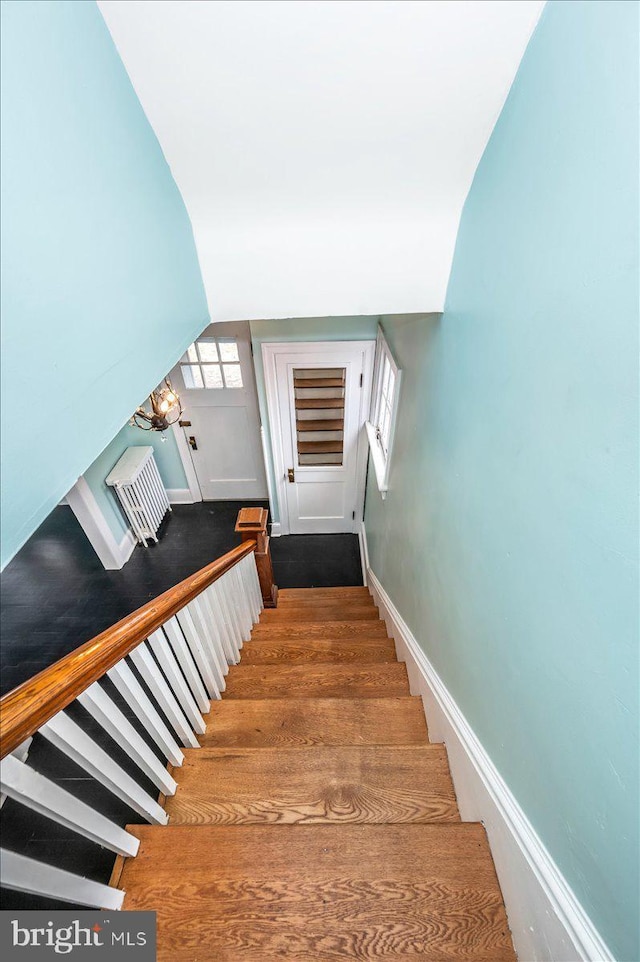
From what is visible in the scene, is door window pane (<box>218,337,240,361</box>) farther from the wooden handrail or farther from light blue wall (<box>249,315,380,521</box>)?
the wooden handrail

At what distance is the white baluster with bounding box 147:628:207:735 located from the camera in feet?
3.52

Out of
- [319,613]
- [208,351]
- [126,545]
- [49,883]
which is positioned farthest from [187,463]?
[49,883]

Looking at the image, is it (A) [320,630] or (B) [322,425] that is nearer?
(A) [320,630]

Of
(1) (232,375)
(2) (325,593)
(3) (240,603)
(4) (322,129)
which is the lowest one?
(2) (325,593)

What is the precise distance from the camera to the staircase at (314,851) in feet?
2.87

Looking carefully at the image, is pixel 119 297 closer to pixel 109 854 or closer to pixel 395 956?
pixel 395 956

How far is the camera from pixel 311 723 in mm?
1434

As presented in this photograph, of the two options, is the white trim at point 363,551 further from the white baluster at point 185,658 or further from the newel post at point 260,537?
the white baluster at point 185,658

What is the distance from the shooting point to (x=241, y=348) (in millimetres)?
3332

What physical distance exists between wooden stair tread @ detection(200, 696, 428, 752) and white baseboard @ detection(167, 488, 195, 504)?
2900mm

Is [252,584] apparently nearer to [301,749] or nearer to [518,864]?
[301,749]

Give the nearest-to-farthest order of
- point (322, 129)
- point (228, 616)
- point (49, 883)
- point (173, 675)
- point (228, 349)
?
point (49, 883) → point (322, 129) → point (173, 675) → point (228, 616) → point (228, 349)

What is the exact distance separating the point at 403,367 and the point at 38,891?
6.90 feet

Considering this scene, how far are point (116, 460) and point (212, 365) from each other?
3.91ft
